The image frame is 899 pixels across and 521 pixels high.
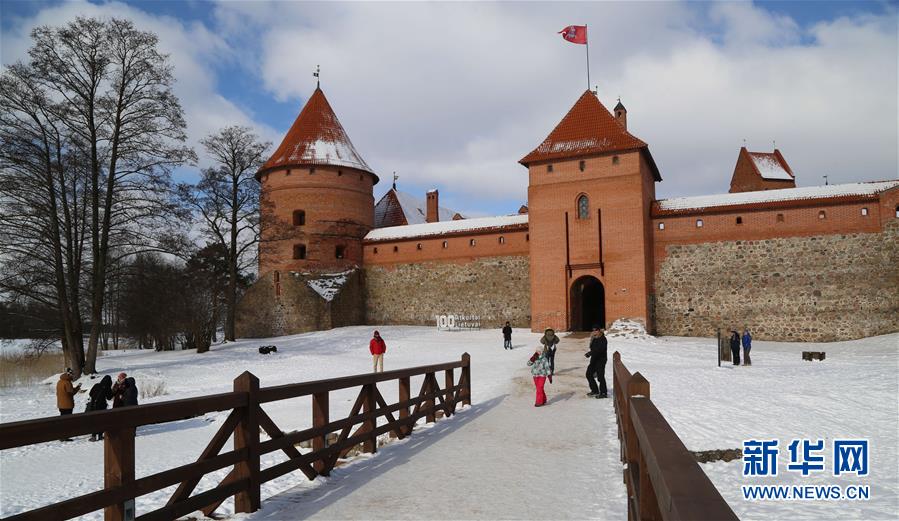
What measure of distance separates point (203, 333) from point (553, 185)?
14.7 metres

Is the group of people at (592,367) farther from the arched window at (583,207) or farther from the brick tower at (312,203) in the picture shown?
the brick tower at (312,203)

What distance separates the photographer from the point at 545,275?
2353 cm

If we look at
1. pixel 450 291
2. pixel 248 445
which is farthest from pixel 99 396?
pixel 450 291

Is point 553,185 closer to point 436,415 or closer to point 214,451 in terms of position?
point 436,415

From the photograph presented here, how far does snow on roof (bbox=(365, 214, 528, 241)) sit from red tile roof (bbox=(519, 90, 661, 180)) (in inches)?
121

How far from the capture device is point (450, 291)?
87.8 ft

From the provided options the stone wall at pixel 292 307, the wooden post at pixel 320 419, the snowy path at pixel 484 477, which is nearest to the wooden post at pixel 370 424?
the snowy path at pixel 484 477

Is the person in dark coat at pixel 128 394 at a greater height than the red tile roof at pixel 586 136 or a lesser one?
lesser

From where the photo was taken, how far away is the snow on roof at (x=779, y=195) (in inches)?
814

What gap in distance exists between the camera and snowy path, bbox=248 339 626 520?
428 cm

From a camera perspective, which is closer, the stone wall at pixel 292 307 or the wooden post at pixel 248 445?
the wooden post at pixel 248 445

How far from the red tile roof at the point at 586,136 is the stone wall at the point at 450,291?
458 cm

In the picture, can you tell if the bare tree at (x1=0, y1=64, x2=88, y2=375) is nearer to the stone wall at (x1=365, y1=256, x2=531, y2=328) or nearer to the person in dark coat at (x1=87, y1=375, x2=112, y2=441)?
the person in dark coat at (x1=87, y1=375, x2=112, y2=441)

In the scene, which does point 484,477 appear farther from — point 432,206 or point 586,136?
point 432,206
